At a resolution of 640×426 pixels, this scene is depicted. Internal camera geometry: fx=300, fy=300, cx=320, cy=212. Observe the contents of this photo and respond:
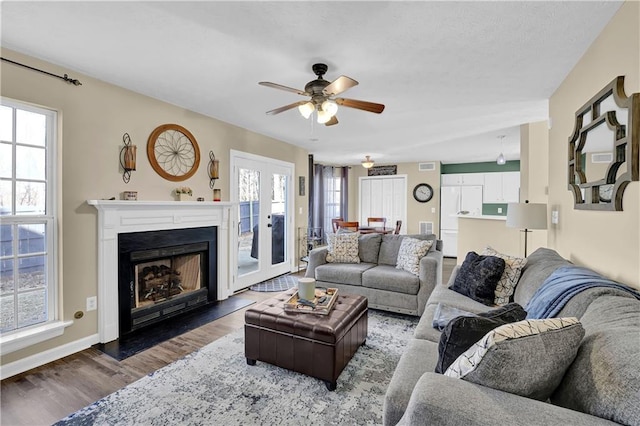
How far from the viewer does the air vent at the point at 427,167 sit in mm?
7477

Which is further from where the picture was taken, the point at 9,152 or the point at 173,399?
the point at 9,152

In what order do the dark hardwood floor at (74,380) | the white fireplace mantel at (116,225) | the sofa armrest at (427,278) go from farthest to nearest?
the sofa armrest at (427,278) → the white fireplace mantel at (116,225) → the dark hardwood floor at (74,380)

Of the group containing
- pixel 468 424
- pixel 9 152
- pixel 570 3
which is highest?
pixel 570 3

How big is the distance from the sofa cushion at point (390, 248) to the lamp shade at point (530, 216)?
3.58 ft

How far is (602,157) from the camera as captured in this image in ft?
6.08

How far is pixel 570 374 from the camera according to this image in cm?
103

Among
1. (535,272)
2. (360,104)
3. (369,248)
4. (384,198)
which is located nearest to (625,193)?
(535,272)

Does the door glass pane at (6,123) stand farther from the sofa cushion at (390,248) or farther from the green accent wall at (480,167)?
the green accent wall at (480,167)

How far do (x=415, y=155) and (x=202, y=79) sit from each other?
506 cm

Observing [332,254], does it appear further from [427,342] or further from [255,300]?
[427,342]

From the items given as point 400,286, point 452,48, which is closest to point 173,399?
point 400,286

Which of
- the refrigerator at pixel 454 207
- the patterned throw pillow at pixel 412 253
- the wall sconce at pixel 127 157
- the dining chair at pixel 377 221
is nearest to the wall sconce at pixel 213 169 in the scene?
the wall sconce at pixel 127 157

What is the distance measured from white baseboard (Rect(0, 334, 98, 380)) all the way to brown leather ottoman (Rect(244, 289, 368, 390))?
5.00 feet

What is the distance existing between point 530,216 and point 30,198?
4425 millimetres
